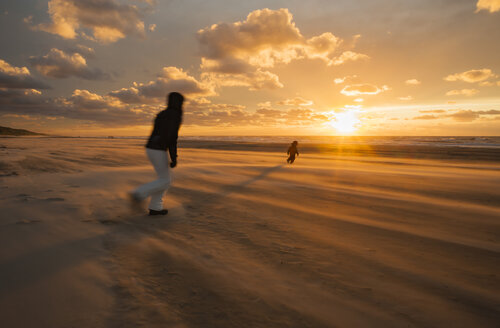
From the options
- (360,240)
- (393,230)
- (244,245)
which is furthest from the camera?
(393,230)

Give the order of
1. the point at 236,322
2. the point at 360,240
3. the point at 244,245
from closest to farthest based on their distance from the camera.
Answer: the point at 236,322 → the point at 244,245 → the point at 360,240

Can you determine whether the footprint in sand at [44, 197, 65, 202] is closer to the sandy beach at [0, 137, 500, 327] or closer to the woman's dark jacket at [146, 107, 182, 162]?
the sandy beach at [0, 137, 500, 327]

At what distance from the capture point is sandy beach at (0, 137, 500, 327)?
1908 mm

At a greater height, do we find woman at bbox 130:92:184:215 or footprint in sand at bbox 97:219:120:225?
woman at bbox 130:92:184:215

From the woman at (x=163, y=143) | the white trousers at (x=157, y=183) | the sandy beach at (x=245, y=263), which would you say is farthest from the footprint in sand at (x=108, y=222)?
the white trousers at (x=157, y=183)

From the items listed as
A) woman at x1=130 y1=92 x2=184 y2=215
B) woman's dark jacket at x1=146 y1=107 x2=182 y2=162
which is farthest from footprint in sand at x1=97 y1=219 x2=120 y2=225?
woman's dark jacket at x1=146 y1=107 x2=182 y2=162

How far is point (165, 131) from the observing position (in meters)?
3.90

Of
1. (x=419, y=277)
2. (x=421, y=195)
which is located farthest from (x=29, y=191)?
(x=421, y=195)

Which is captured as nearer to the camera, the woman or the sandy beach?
the sandy beach

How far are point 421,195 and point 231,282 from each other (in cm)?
617

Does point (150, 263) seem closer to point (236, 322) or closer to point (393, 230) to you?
point (236, 322)

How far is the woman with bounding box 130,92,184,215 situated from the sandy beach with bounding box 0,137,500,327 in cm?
48

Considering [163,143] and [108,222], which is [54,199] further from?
[163,143]

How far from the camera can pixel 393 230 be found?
3.83 metres
